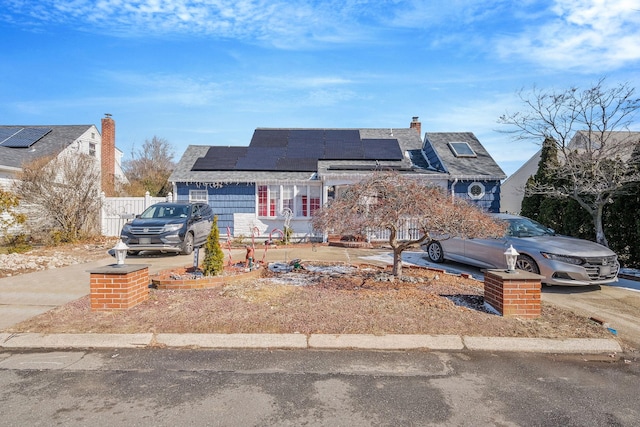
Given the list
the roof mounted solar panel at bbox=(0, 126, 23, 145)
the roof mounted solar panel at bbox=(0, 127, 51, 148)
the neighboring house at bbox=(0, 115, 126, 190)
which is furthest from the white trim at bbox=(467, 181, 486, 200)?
the roof mounted solar panel at bbox=(0, 126, 23, 145)

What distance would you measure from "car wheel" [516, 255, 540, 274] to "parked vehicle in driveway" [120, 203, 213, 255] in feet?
28.7

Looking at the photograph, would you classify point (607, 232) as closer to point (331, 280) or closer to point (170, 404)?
point (331, 280)

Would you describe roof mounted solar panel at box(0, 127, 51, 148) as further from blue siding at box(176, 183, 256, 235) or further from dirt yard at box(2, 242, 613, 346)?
dirt yard at box(2, 242, 613, 346)

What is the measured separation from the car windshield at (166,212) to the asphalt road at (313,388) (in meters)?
7.86

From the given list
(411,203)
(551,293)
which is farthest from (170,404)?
(551,293)

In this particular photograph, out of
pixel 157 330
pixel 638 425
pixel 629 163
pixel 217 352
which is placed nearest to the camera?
pixel 638 425

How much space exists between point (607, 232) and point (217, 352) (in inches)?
425

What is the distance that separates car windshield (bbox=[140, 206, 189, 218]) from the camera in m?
11.8

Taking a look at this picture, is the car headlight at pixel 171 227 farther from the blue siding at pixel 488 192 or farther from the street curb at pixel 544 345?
the blue siding at pixel 488 192

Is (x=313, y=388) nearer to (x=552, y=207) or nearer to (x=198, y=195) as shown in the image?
(x=552, y=207)

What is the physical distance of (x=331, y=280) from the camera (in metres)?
7.18

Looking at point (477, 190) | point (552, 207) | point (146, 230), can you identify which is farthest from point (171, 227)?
point (552, 207)

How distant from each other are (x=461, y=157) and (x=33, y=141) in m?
22.4

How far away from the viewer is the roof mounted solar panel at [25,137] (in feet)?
65.0
